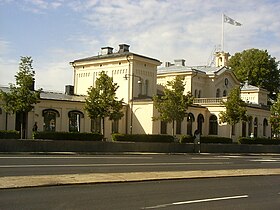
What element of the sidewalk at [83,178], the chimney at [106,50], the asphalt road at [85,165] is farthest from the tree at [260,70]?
the sidewalk at [83,178]

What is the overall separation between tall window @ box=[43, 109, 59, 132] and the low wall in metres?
11.0

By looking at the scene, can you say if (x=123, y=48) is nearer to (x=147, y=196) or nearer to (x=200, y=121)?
(x=200, y=121)

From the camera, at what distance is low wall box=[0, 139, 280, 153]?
3219cm

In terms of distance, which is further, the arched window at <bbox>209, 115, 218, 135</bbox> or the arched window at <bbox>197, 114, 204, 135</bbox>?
the arched window at <bbox>209, 115, 218, 135</bbox>

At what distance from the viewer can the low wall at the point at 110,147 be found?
32188 mm

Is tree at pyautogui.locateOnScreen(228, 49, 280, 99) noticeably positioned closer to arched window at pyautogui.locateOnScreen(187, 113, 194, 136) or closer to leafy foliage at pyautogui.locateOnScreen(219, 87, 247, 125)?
arched window at pyautogui.locateOnScreen(187, 113, 194, 136)

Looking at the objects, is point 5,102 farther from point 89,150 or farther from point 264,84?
point 264,84

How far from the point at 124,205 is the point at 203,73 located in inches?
2241

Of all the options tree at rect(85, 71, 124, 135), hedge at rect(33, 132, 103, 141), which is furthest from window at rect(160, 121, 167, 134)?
hedge at rect(33, 132, 103, 141)

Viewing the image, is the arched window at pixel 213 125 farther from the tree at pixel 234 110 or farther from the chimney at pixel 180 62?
the chimney at pixel 180 62

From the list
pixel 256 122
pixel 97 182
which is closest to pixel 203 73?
pixel 256 122

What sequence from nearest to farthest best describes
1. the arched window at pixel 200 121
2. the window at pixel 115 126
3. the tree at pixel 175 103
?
the tree at pixel 175 103 < the window at pixel 115 126 < the arched window at pixel 200 121

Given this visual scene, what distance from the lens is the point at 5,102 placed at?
3938 centimetres

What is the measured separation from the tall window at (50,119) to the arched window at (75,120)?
1.71 m
